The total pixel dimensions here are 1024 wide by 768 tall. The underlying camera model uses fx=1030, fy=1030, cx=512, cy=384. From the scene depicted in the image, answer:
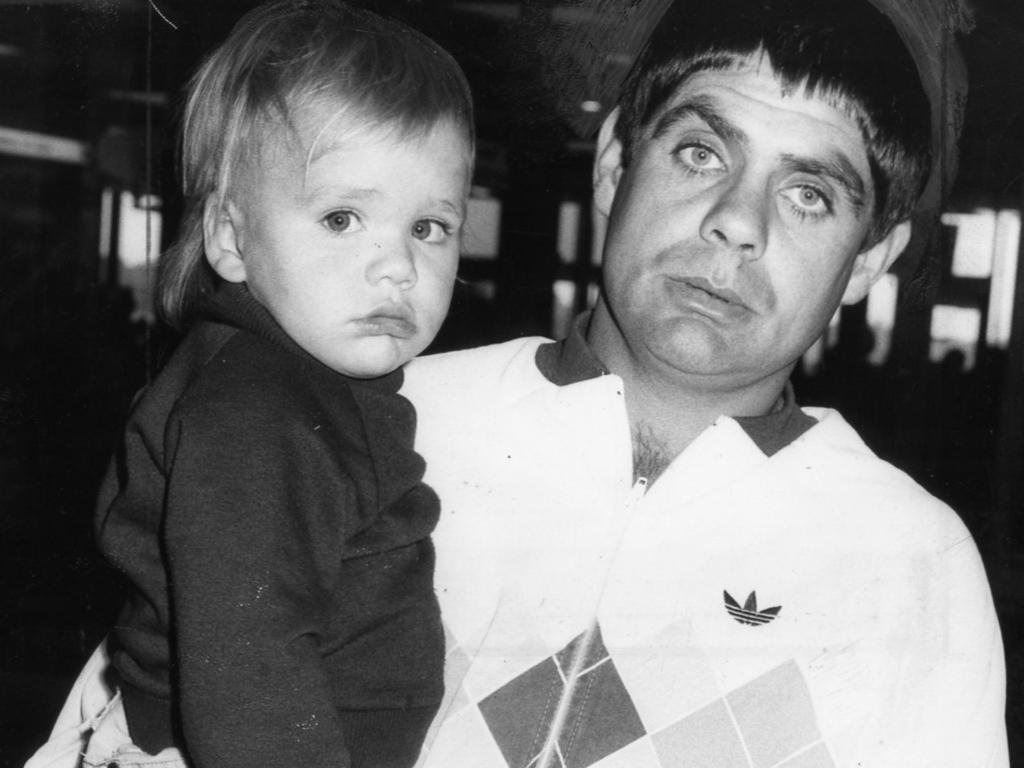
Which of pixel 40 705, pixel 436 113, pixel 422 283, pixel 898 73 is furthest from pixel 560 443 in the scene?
pixel 40 705

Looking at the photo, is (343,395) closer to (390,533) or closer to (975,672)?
(390,533)

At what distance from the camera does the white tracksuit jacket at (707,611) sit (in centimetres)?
132

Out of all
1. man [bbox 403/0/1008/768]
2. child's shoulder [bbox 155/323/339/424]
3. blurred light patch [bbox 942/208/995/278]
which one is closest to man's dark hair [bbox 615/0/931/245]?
man [bbox 403/0/1008/768]

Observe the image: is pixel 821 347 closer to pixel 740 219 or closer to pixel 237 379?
pixel 740 219

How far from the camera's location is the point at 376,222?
107 centimetres

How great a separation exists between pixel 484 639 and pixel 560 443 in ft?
0.92

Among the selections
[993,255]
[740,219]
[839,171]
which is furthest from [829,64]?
[993,255]

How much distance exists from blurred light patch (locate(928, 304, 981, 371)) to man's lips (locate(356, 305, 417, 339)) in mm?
908

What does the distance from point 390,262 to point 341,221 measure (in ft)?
0.22

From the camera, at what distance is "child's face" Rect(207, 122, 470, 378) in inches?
41.4

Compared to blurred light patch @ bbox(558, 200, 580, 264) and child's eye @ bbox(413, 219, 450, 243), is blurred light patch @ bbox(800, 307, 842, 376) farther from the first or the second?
child's eye @ bbox(413, 219, 450, 243)

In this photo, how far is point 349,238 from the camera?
107 cm

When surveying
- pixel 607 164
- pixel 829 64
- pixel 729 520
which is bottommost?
pixel 729 520

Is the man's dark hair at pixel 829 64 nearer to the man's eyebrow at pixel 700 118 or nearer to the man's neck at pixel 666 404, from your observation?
the man's eyebrow at pixel 700 118
